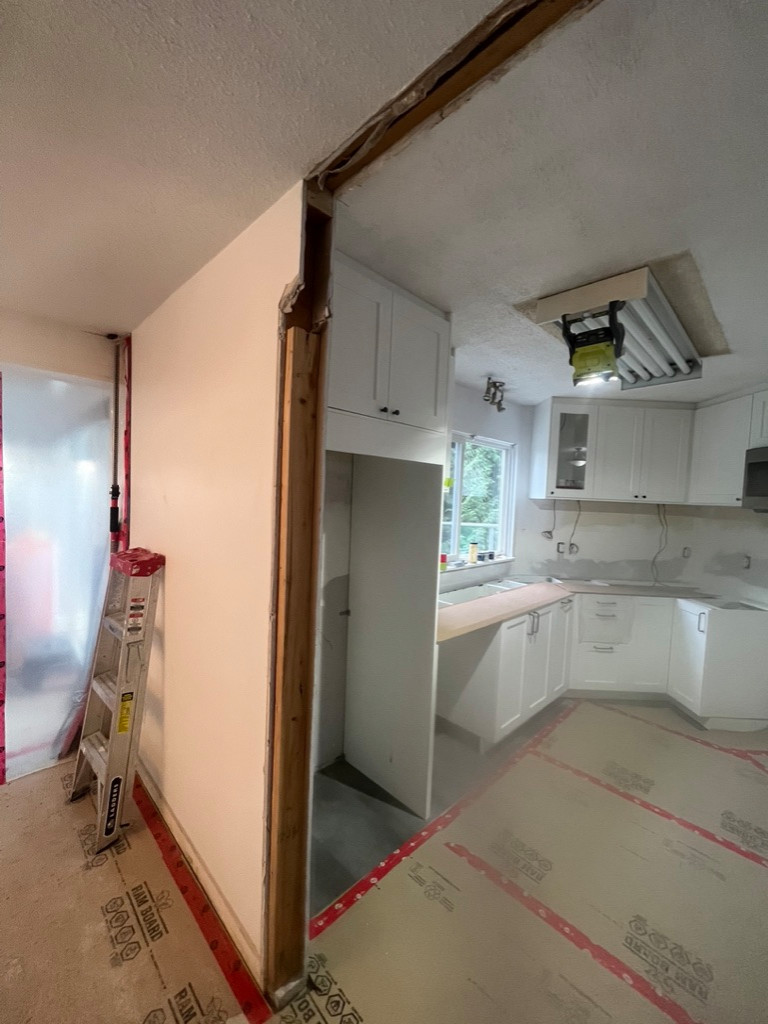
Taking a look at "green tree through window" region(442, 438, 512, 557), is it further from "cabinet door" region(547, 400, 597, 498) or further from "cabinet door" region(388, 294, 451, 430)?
"cabinet door" region(388, 294, 451, 430)

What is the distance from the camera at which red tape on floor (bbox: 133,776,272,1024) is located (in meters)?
1.20

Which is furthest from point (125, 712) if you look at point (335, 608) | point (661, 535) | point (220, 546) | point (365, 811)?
point (661, 535)

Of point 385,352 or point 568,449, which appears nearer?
point 385,352

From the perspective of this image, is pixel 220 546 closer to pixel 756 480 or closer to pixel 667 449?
pixel 756 480

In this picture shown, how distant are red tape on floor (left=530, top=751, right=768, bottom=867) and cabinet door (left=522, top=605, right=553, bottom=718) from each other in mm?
343

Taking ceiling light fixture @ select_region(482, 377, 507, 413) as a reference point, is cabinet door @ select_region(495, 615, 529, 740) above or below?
below

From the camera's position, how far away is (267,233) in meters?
1.20

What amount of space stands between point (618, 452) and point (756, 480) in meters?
0.92

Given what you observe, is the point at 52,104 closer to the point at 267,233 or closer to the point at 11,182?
the point at 11,182

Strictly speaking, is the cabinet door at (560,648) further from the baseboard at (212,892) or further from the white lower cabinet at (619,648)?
the baseboard at (212,892)

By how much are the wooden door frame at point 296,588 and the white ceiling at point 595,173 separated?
25 centimetres

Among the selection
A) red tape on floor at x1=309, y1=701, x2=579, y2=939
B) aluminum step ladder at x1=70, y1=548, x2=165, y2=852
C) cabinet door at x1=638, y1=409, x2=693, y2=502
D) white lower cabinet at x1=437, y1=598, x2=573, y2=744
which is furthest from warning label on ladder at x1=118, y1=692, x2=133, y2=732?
cabinet door at x1=638, y1=409, x2=693, y2=502

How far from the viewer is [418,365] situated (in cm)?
181

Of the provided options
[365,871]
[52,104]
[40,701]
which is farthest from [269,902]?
[52,104]
